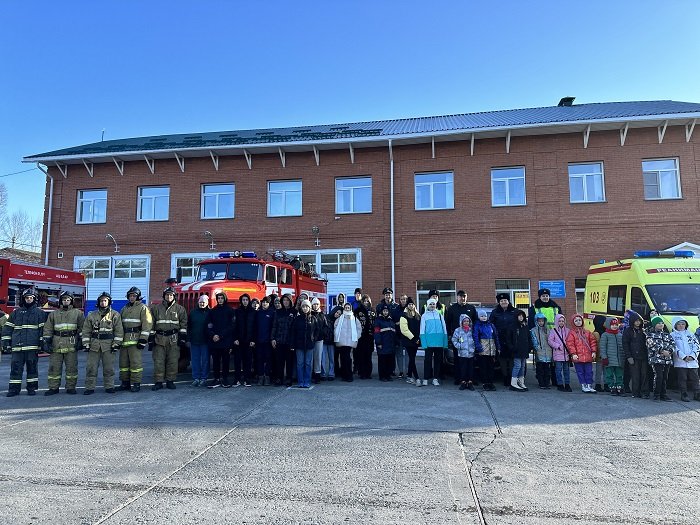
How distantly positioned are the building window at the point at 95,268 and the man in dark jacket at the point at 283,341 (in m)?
15.2

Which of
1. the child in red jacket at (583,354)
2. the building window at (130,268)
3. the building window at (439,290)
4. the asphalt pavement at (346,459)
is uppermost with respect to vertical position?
the building window at (130,268)

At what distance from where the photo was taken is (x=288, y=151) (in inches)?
789

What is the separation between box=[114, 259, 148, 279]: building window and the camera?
2050 centimetres

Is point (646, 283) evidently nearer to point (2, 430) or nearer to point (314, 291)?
point (314, 291)

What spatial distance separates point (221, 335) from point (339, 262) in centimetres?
1094

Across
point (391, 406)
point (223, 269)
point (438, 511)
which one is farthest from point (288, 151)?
point (438, 511)

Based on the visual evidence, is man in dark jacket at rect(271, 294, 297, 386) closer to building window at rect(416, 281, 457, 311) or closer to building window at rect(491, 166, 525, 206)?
building window at rect(416, 281, 457, 311)

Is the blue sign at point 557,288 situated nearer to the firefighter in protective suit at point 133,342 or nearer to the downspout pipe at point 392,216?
the downspout pipe at point 392,216

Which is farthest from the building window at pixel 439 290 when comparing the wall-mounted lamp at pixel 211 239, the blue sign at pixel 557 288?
the wall-mounted lamp at pixel 211 239

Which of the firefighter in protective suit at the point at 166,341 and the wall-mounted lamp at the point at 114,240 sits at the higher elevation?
the wall-mounted lamp at the point at 114,240

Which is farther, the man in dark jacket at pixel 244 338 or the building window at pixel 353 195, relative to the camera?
the building window at pixel 353 195

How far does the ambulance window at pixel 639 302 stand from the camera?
30.4 feet

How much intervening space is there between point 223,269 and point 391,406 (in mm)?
5941

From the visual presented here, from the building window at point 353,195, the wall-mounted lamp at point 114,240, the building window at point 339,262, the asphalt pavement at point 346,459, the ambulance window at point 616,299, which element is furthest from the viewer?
the wall-mounted lamp at point 114,240
